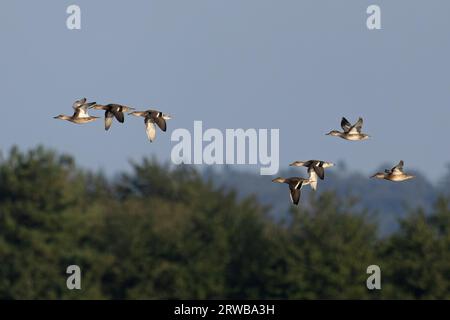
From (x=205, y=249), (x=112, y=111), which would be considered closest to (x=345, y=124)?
(x=112, y=111)

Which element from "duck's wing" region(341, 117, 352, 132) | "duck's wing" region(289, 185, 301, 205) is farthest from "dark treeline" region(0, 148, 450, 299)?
"duck's wing" region(289, 185, 301, 205)

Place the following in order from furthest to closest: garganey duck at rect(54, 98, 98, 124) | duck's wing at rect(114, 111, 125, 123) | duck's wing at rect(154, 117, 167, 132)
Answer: garganey duck at rect(54, 98, 98, 124) → duck's wing at rect(154, 117, 167, 132) → duck's wing at rect(114, 111, 125, 123)

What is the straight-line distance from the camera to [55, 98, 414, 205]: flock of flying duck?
44438 millimetres

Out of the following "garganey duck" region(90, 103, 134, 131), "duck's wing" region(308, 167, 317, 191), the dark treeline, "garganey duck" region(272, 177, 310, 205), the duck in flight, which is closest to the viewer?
"garganey duck" region(272, 177, 310, 205)

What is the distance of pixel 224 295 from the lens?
11481cm

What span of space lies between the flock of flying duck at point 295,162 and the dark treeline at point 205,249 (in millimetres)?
62301

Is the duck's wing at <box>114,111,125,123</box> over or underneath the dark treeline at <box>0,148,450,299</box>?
over

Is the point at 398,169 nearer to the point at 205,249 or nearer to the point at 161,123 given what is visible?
the point at 161,123

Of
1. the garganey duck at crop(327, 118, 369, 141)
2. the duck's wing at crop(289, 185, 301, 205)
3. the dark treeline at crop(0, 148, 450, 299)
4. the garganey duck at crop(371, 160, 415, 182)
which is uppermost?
the garganey duck at crop(327, 118, 369, 141)

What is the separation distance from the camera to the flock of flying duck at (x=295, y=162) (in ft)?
146

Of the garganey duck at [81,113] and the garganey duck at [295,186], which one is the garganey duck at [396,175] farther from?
the garganey duck at [81,113]

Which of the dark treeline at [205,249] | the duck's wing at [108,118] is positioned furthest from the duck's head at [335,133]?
the dark treeline at [205,249]

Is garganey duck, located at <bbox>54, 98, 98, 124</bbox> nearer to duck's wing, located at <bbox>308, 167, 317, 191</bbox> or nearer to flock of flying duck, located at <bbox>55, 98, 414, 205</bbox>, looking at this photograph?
flock of flying duck, located at <bbox>55, 98, 414, 205</bbox>
